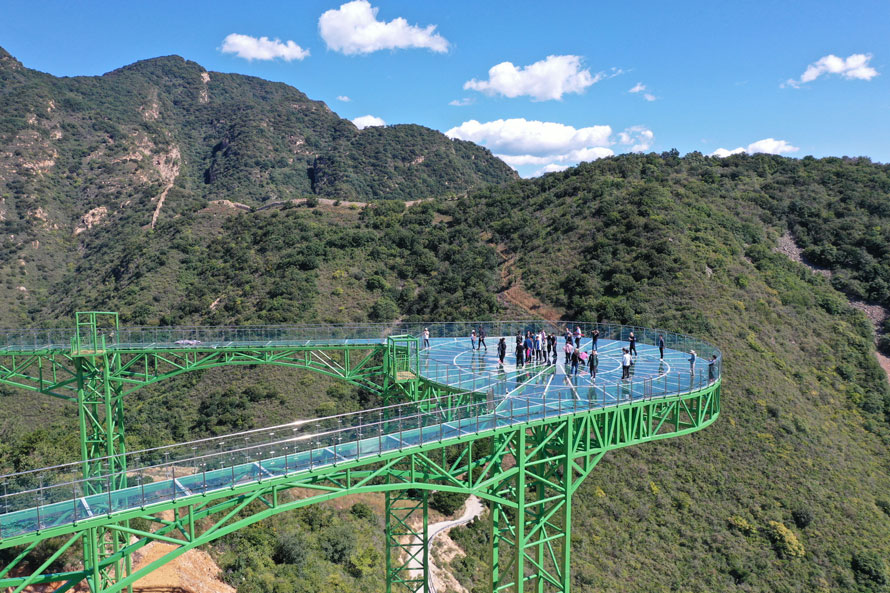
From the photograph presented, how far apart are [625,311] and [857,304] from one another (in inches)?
1003

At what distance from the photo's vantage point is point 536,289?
50062mm

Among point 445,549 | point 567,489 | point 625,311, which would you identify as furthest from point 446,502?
point 625,311

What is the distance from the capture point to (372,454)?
13.1m

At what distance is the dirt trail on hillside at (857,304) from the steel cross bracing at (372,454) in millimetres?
30577

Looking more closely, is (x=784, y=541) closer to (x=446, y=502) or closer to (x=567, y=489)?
(x=446, y=502)

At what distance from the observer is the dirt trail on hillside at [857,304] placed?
150 ft

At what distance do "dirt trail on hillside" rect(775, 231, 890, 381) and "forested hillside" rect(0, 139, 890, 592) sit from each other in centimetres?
92

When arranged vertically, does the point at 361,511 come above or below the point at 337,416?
below

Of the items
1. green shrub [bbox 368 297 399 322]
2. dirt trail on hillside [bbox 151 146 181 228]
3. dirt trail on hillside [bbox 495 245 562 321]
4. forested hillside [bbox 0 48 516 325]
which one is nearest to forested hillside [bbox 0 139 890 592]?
green shrub [bbox 368 297 399 322]

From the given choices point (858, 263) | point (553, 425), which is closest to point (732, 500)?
point (553, 425)

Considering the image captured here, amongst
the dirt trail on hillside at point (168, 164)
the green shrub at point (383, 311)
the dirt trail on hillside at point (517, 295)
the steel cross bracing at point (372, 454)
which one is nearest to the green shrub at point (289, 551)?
the steel cross bracing at point (372, 454)

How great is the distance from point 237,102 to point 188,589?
145m

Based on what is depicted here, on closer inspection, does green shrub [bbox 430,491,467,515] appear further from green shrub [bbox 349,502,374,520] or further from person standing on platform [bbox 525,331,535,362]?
person standing on platform [bbox 525,331,535,362]

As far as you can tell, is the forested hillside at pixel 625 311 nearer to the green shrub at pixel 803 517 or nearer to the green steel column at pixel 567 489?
the green shrub at pixel 803 517
